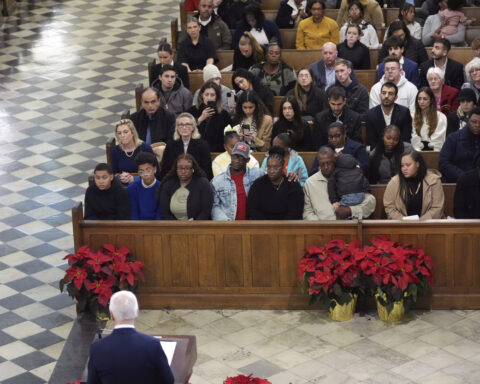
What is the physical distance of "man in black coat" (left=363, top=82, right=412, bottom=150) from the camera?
908cm

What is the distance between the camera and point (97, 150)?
36.9 feet

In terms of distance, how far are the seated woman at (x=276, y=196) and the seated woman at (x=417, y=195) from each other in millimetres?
720

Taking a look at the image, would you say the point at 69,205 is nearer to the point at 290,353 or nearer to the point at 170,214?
the point at 170,214

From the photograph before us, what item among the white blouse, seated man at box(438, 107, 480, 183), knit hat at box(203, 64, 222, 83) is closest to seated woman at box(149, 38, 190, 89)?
knit hat at box(203, 64, 222, 83)

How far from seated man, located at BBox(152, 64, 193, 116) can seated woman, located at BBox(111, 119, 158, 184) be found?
1.23 metres

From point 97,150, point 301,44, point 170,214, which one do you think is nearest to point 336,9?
point 301,44

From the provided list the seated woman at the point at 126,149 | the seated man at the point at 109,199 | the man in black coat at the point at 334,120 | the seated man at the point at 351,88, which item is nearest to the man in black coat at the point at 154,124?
the seated woman at the point at 126,149

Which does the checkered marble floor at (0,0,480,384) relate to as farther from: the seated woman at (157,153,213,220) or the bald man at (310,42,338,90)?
the bald man at (310,42,338,90)

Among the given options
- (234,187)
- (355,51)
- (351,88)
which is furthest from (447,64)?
(234,187)

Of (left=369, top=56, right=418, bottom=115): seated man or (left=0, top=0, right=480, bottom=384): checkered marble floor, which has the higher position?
(left=369, top=56, right=418, bottom=115): seated man

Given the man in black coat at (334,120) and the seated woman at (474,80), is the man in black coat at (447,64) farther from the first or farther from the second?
the man in black coat at (334,120)

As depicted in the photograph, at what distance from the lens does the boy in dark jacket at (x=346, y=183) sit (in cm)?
812

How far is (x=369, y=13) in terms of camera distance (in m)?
11.9

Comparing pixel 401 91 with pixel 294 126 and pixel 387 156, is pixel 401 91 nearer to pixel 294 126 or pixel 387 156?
pixel 294 126
